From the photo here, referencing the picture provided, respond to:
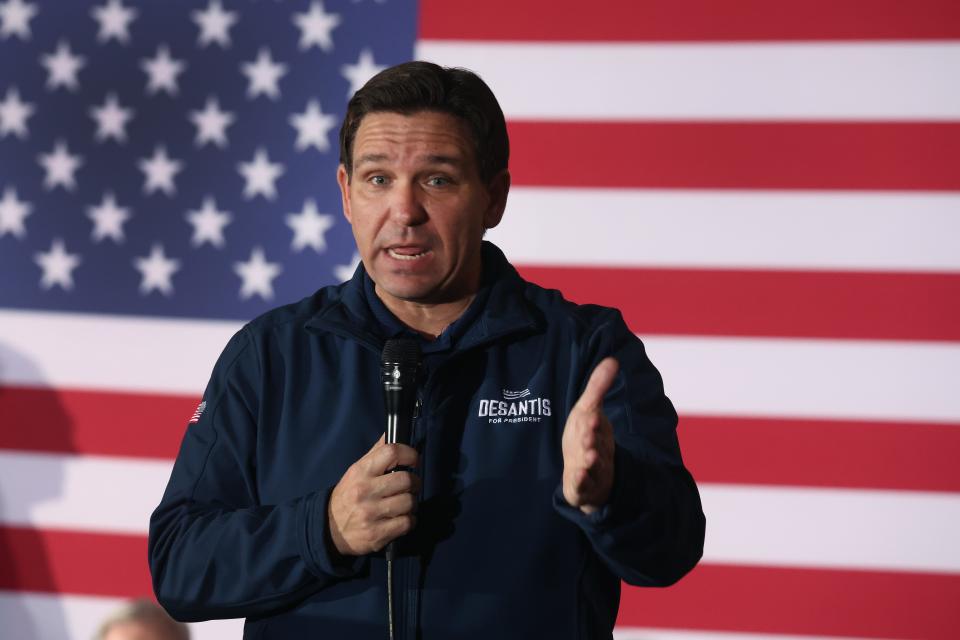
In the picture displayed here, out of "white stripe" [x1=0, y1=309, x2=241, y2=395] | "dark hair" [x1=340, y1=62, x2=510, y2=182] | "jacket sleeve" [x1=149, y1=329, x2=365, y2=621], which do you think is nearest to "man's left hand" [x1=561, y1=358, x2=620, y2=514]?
"jacket sleeve" [x1=149, y1=329, x2=365, y2=621]

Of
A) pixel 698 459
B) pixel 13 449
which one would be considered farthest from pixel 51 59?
pixel 698 459

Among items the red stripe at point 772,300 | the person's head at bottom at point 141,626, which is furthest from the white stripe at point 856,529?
the person's head at bottom at point 141,626

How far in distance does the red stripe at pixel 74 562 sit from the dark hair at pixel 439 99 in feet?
5.89

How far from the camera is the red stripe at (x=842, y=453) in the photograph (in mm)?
2480

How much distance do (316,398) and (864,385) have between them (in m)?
1.70

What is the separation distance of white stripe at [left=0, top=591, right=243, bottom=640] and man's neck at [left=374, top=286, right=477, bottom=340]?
1.79 metres

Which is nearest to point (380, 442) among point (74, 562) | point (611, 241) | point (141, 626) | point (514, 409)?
point (514, 409)

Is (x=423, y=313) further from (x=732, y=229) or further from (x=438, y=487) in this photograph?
(x=732, y=229)

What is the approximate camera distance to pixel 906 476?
8.14 feet

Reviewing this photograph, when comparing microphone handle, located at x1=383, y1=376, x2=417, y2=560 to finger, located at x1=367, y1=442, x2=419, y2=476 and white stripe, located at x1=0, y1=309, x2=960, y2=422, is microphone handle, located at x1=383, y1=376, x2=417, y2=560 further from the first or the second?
white stripe, located at x1=0, y1=309, x2=960, y2=422

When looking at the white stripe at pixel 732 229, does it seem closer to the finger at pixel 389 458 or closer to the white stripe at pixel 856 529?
the white stripe at pixel 856 529

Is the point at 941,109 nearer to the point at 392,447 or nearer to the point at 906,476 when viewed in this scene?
the point at 906,476

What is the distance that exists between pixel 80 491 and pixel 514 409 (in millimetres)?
1922

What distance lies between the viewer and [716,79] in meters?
2.58
